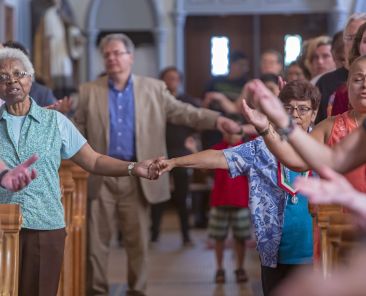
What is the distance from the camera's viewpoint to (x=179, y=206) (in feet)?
36.3

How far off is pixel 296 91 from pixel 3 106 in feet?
4.48

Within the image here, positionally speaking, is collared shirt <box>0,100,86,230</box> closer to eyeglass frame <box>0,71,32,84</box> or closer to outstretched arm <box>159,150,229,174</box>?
eyeglass frame <box>0,71,32,84</box>

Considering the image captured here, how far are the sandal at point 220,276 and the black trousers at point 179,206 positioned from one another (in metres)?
2.63

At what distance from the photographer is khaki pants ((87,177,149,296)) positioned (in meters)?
7.54

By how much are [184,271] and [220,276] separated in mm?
804

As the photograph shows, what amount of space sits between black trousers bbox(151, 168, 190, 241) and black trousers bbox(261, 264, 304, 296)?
6.09 metres

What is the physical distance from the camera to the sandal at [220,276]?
8367mm

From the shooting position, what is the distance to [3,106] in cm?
480

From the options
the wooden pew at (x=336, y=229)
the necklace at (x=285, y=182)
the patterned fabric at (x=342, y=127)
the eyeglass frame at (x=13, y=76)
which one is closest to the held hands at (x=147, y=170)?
the necklace at (x=285, y=182)

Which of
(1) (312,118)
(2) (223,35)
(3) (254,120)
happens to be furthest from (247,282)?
(2) (223,35)

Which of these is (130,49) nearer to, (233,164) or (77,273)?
(77,273)

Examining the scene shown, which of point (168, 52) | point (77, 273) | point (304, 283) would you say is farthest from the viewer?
point (168, 52)

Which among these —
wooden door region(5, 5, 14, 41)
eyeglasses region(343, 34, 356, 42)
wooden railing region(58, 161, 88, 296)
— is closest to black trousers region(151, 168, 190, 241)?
wooden door region(5, 5, 14, 41)

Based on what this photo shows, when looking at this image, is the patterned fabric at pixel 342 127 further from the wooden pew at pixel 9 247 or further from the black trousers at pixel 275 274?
the wooden pew at pixel 9 247
